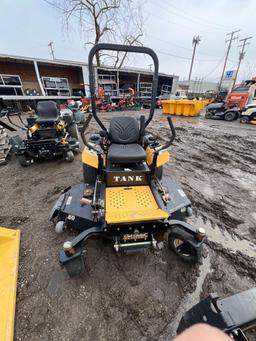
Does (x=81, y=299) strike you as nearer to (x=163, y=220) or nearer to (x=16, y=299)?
(x=16, y=299)

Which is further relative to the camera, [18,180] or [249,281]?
[18,180]

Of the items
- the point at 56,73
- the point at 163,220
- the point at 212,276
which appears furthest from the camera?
the point at 56,73

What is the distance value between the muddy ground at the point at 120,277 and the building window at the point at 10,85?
1181 centimetres

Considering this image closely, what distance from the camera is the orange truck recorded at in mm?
9648

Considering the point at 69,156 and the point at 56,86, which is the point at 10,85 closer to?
the point at 56,86

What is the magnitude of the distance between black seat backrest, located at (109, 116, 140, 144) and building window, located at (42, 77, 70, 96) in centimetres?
1301

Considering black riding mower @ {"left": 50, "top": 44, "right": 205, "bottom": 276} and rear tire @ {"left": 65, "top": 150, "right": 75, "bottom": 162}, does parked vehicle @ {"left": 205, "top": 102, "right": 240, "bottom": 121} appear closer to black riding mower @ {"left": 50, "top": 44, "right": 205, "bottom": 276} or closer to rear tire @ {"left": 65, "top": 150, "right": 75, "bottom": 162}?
black riding mower @ {"left": 50, "top": 44, "right": 205, "bottom": 276}

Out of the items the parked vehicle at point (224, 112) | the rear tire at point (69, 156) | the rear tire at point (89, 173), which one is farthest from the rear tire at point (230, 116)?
the rear tire at point (89, 173)

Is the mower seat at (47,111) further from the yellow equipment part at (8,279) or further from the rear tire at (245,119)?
the rear tire at (245,119)

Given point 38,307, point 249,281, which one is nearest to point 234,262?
point 249,281

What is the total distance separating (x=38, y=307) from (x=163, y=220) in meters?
1.30

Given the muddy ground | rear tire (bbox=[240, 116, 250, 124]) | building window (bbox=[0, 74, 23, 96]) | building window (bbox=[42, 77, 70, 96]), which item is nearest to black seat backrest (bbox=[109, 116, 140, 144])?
the muddy ground

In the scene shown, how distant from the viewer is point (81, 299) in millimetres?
1472

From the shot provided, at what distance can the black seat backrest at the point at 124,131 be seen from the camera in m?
2.53
